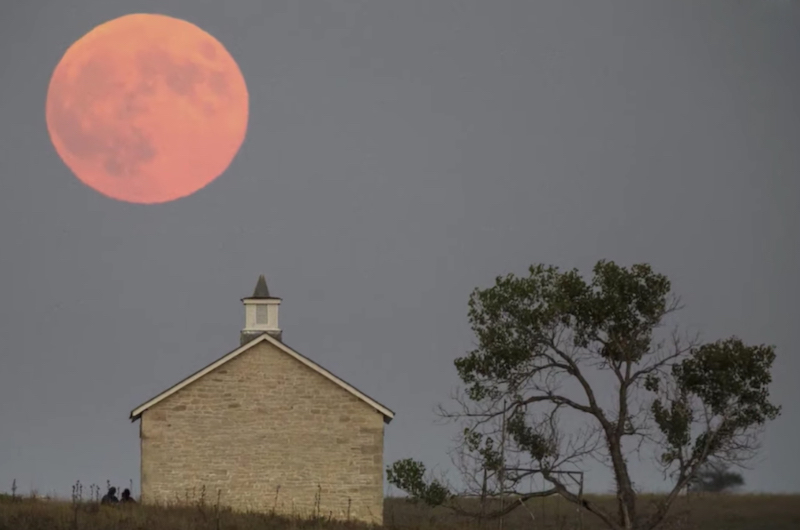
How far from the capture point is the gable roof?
182ft

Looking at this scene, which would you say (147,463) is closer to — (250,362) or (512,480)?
(250,362)

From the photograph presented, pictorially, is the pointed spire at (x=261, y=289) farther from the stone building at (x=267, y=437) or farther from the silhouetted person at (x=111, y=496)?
the silhouetted person at (x=111, y=496)

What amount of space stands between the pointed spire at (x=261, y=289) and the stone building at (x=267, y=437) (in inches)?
328

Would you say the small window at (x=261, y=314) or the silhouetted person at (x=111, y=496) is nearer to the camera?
the silhouetted person at (x=111, y=496)

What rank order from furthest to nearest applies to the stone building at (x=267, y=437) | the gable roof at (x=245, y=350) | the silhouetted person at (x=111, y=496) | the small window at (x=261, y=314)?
the small window at (x=261, y=314) < the gable roof at (x=245, y=350) < the stone building at (x=267, y=437) < the silhouetted person at (x=111, y=496)

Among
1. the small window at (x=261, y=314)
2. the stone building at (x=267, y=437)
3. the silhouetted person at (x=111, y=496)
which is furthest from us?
the small window at (x=261, y=314)

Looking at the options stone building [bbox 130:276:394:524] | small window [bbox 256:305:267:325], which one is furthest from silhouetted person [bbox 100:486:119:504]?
small window [bbox 256:305:267:325]

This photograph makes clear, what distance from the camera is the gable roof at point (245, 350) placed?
182 feet

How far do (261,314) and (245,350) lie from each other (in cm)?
773

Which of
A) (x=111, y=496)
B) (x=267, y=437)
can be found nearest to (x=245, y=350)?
(x=267, y=437)

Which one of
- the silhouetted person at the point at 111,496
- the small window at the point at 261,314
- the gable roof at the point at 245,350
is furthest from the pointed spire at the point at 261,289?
the silhouetted person at the point at 111,496

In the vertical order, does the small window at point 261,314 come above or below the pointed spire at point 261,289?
below

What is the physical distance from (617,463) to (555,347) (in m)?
4.61

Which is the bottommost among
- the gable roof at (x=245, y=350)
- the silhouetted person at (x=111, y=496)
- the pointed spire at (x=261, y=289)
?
the silhouetted person at (x=111, y=496)
